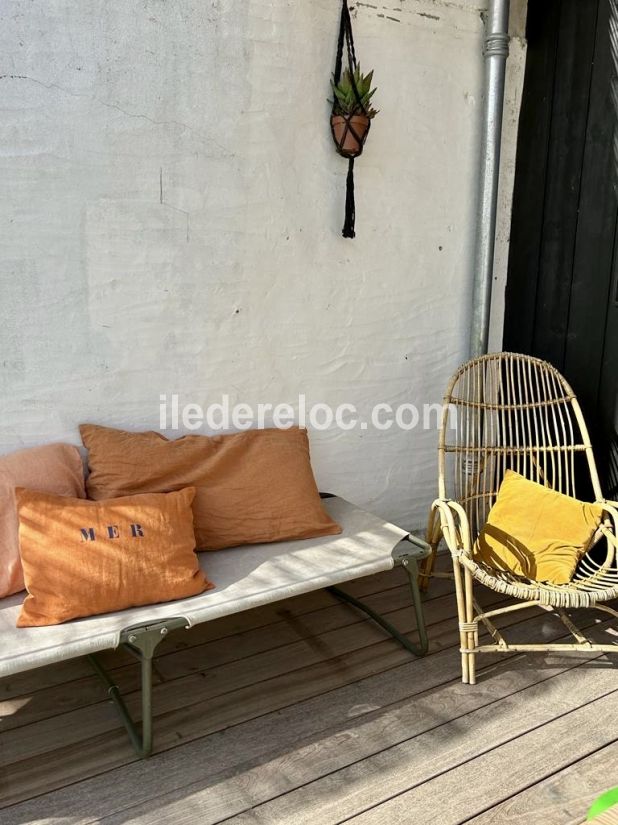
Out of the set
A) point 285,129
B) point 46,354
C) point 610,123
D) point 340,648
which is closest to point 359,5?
point 285,129

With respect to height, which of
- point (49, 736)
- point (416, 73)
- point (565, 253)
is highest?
point (416, 73)

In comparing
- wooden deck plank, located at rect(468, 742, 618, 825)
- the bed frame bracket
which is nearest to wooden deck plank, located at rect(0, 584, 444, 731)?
the bed frame bracket

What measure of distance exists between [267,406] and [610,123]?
1768mm

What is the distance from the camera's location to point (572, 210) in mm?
3143

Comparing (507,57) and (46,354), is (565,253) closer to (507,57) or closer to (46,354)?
(507,57)

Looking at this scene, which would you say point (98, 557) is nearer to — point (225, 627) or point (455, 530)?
point (225, 627)

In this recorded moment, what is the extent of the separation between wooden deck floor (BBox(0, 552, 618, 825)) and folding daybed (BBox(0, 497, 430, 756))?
0.12 meters

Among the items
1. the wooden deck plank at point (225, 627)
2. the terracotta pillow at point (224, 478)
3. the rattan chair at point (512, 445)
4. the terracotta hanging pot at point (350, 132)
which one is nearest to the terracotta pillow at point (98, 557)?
the terracotta pillow at point (224, 478)

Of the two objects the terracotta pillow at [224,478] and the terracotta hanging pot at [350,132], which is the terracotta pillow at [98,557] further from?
the terracotta hanging pot at [350,132]

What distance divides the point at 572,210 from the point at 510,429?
98 cm

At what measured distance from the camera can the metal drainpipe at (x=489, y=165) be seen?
3059mm

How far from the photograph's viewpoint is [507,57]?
10.4 feet

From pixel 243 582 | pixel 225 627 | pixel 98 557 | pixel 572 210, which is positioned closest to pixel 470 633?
pixel 243 582

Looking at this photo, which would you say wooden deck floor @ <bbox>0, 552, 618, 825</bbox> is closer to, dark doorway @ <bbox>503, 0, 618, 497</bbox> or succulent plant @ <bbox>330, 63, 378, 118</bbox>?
dark doorway @ <bbox>503, 0, 618, 497</bbox>
